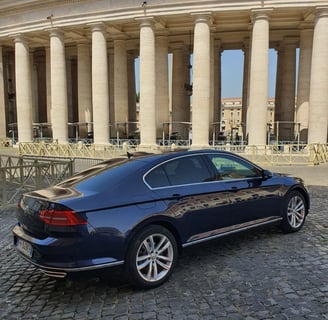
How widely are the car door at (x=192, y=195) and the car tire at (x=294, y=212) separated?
1568 millimetres

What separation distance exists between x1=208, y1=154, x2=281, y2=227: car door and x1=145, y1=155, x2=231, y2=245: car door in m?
0.17

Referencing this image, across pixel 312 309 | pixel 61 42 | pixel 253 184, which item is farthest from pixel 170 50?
pixel 312 309

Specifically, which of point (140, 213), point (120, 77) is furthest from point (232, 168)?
point (120, 77)

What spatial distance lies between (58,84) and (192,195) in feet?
85.8

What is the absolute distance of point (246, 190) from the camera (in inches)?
209

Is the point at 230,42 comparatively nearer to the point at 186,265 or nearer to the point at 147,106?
the point at 147,106

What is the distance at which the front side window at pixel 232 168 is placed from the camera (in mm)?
5219

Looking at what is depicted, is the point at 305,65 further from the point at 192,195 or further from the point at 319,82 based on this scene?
the point at 192,195

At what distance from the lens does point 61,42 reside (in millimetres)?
28172

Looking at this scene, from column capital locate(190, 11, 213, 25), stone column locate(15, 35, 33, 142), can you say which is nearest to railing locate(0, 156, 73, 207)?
column capital locate(190, 11, 213, 25)

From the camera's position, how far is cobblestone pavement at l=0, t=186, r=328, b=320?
11.9 feet

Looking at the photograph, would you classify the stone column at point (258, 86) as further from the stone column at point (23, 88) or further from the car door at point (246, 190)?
the stone column at point (23, 88)

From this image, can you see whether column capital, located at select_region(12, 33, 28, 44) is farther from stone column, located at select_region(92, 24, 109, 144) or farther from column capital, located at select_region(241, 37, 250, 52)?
column capital, located at select_region(241, 37, 250, 52)

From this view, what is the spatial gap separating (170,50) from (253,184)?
3135 cm
